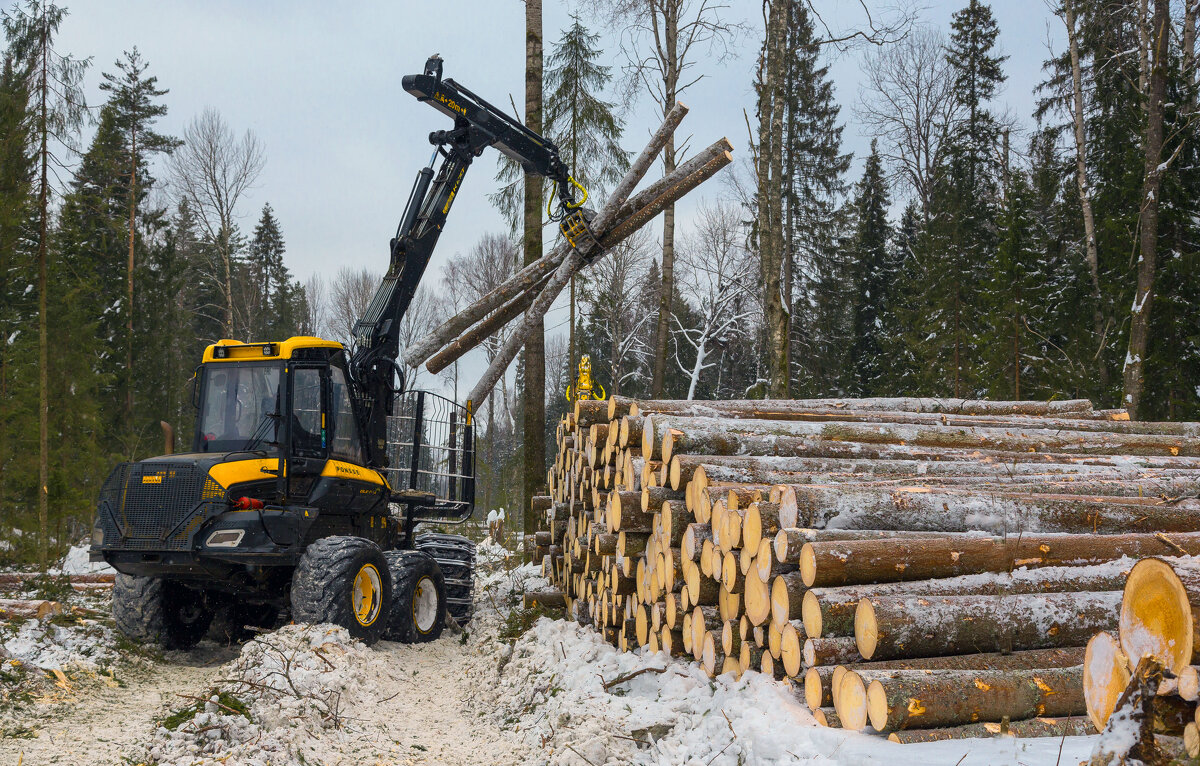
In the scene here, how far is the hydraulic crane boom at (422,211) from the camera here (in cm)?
964

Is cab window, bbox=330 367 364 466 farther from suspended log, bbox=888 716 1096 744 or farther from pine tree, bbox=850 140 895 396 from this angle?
pine tree, bbox=850 140 895 396

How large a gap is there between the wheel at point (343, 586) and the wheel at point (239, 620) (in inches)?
64.7

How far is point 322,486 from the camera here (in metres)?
8.45

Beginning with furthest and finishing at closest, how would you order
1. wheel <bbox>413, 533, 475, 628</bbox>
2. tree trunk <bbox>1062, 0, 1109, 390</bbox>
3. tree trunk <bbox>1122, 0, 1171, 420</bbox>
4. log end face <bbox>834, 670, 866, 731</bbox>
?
tree trunk <bbox>1062, 0, 1109, 390</bbox>, tree trunk <bbox>1122, 0, 1171, 420</bbox>, wheel <bbox>413, 533, 475, 628</bbox>, log end face <bbox>834, 670, 866, 731</bbox>

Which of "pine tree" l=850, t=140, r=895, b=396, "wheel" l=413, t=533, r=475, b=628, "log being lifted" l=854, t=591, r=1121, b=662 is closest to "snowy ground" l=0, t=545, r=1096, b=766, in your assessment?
"log being lifted" l=854, t=591, r=1121, b=662

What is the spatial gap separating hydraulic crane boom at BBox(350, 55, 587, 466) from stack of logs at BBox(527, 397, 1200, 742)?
2833 millimetres

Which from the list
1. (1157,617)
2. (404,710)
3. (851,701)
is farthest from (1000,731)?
(404,710)

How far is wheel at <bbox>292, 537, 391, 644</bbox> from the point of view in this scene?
24.7 ft

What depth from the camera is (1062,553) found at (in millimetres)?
4848

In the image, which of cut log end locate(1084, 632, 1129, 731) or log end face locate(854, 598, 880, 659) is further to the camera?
log end face locate(854, 598, 880, 659)

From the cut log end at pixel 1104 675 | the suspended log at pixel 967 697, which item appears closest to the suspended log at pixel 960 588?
the suspended log at pixel 967 697

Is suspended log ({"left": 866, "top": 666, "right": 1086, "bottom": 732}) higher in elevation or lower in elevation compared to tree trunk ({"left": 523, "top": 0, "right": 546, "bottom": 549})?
lower

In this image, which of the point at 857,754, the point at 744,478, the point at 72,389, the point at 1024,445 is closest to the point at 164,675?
the point at 744,478

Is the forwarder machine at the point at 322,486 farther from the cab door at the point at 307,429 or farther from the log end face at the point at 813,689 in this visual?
the log end face at the point at 813,689
